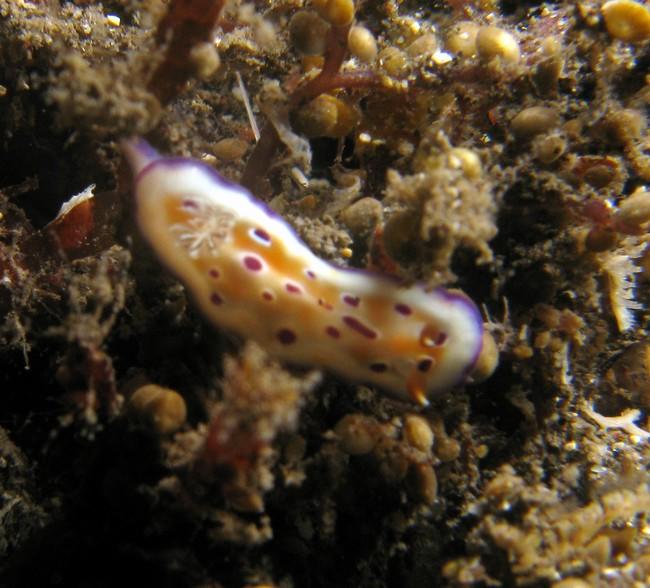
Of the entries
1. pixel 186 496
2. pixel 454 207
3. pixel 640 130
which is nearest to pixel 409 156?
pixel 454 207

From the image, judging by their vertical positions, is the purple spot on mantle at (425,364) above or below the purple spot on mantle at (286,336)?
above

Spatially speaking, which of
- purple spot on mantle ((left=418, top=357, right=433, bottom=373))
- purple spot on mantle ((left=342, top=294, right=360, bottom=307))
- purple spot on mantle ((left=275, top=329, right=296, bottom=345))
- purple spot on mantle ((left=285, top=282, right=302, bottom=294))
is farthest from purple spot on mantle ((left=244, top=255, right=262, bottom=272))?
purple spot on mantle ((left=418, top=357, right=433, bottom=373))

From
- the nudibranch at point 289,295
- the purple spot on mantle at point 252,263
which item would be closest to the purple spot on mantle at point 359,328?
the nudibranch at point 289,295

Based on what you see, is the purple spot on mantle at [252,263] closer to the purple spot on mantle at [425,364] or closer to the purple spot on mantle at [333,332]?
the purple spot on mantle at [333,332]

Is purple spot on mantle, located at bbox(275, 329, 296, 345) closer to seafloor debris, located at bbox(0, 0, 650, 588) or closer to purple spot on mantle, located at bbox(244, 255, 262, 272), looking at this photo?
seafloor debris, located at bbox(0, 0, 650, 588)

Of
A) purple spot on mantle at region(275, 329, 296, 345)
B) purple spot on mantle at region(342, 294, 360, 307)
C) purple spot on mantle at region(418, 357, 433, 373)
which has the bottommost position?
purple spot on mantle at region(275, 329, 296, 345)

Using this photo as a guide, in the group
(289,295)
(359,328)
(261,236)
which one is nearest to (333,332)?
(359,328)

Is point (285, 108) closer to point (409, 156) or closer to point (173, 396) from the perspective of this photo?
point (409, 156)
